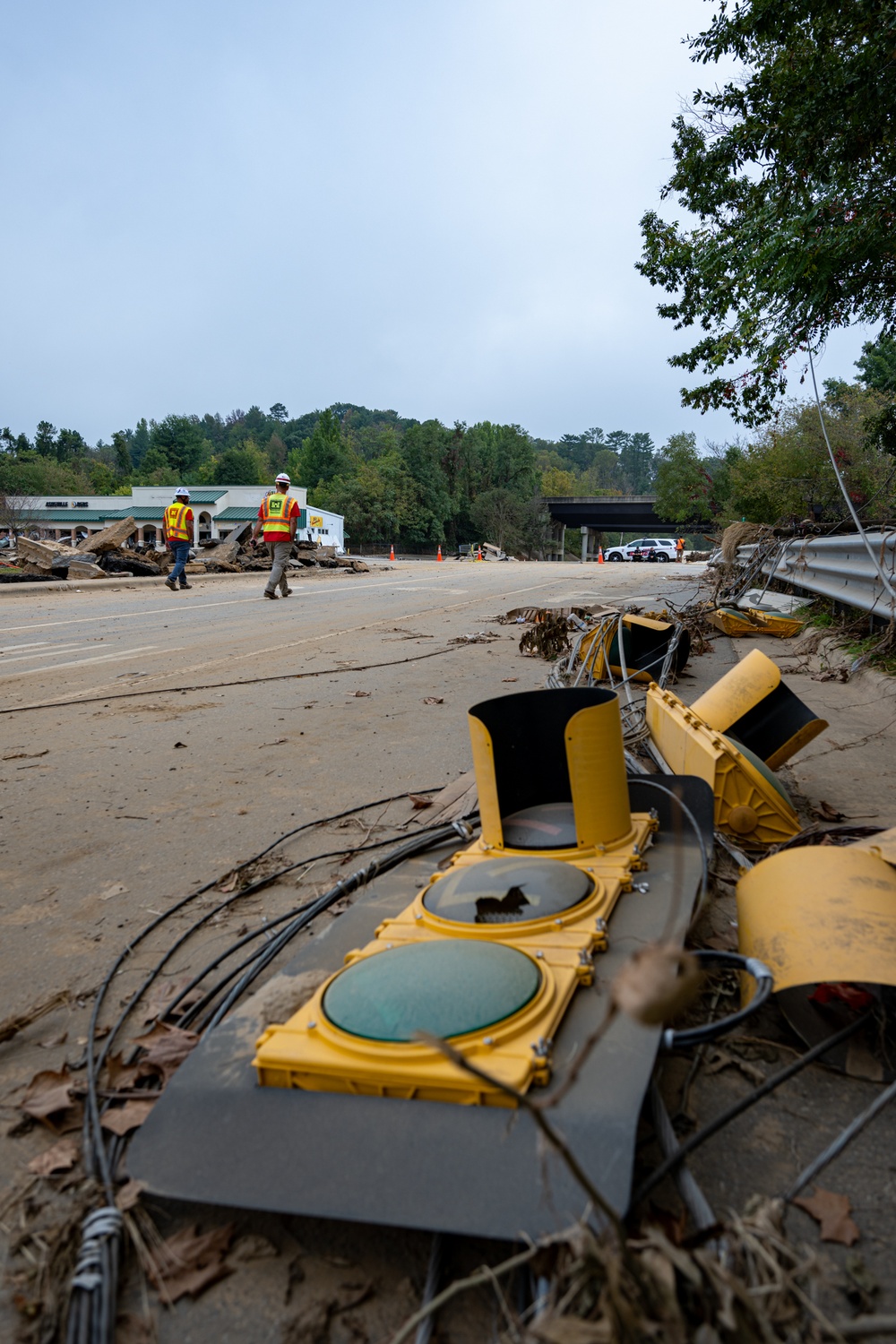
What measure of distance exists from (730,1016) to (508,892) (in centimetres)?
64

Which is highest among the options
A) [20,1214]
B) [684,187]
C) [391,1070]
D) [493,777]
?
[684,187]

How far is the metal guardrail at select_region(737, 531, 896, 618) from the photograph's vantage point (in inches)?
232

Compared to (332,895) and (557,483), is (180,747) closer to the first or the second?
(332,895)

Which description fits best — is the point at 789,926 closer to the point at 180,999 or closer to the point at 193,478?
the point at 180,999

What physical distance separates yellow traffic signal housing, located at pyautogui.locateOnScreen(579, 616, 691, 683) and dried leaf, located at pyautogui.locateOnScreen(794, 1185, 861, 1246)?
181 inches

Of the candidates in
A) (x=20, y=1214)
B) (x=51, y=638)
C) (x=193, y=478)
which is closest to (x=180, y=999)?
(x=20, y=1214)

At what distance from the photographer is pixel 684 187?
1105 centimetres

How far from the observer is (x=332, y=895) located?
271cm

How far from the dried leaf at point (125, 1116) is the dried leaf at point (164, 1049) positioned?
0.10m

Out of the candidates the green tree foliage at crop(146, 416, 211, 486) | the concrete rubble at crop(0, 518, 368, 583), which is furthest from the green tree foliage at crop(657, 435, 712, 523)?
the green tree foliage at crop(146, 416, 211, 486)

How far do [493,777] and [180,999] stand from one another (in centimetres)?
113

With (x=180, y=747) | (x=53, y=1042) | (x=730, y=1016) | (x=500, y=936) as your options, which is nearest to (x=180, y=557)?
(x=180, y=747)

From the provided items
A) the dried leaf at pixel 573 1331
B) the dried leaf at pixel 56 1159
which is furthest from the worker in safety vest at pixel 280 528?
the dried leaf at pixel 573 1331

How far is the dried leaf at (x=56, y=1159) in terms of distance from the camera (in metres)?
1.64
